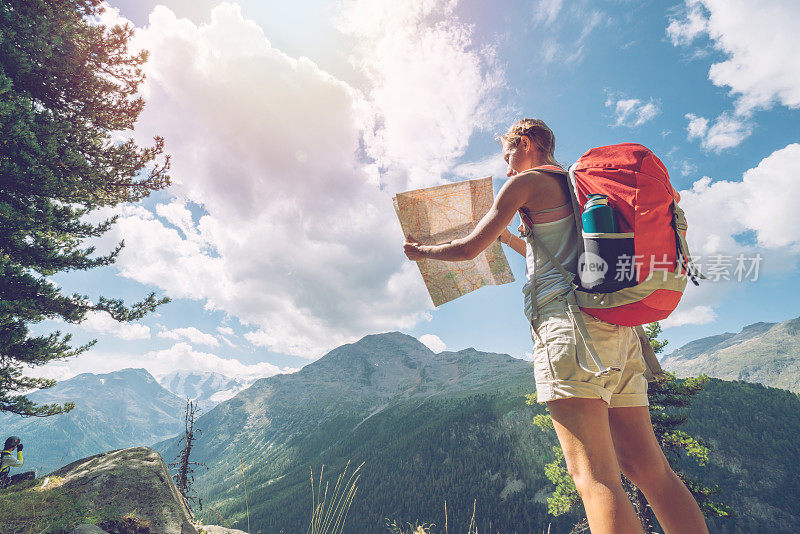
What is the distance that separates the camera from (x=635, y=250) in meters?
1.57

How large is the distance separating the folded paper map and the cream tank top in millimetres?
793

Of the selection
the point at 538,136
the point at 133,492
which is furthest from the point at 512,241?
the point at 133,492

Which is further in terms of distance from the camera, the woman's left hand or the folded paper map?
the folded paper map

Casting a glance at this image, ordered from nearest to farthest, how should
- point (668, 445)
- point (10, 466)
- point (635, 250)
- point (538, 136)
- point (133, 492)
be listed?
point (635, 250) < point (538, 136) < point (133, 492) < point (10, 466) < point (668, 445)

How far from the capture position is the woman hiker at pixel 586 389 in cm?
158

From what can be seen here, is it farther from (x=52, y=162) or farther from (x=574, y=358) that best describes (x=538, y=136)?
(x=52, y=162)

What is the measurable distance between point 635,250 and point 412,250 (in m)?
1.30

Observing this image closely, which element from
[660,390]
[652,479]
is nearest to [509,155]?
[652,479]

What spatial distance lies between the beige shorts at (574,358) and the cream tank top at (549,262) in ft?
0.20

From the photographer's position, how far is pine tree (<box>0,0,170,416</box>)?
26.8ft

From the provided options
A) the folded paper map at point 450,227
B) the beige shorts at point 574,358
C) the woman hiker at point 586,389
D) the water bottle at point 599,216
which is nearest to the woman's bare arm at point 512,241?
the folded paper map at point 450,227

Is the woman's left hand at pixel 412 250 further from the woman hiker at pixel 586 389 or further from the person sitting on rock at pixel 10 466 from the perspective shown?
the person sitting on rock at pixel 10 466

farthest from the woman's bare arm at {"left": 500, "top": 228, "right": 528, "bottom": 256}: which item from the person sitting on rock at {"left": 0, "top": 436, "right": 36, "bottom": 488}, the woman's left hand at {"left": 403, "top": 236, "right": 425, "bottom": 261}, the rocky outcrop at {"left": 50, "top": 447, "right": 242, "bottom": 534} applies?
the person sitting on rock at {"left": 0, "top": 436, "right": 36, "bottom": 488}

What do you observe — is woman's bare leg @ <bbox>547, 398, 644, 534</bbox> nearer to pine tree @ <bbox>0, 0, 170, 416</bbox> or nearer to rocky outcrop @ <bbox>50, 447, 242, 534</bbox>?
rocky outcrop @ <bbox>50, 447, 242, 534</bbox>
